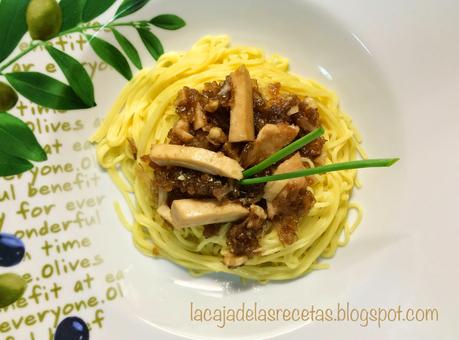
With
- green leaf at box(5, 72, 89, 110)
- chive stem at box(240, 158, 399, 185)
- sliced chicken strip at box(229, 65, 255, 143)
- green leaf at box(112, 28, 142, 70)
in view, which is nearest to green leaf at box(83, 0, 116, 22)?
green leaf at box(112, 28, 142, 70)

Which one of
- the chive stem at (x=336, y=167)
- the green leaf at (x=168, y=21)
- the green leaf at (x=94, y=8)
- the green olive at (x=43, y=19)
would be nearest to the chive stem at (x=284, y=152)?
the chive stem at (x=336, y=167)

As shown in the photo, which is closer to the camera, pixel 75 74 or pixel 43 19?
pixel 43 19

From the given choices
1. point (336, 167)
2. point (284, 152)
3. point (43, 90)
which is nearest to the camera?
point (336, 167)

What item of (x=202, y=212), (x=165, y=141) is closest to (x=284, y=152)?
(x=202, y=212)

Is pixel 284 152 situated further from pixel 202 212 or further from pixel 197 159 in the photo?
pixel 202 212

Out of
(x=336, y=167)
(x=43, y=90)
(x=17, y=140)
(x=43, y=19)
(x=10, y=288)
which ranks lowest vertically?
(x=10, y=288)

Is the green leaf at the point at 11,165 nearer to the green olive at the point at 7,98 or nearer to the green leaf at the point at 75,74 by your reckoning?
the green olive at the point at 7,98

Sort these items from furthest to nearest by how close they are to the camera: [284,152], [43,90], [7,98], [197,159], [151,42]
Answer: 1. [151,42]
2. [43,90]
3. [7,98]
4. [197,159]
5. [284,152]

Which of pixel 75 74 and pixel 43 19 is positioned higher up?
pixel 43 19
